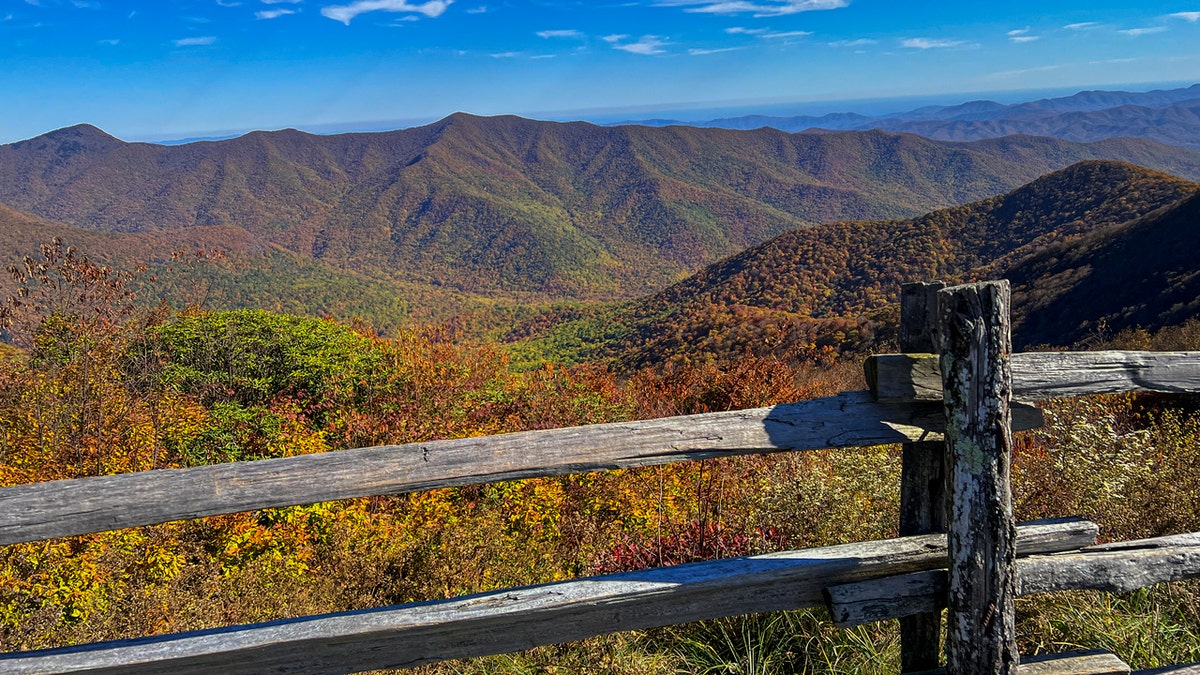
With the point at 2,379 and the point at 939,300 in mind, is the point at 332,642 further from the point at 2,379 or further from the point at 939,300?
the point at 2,379

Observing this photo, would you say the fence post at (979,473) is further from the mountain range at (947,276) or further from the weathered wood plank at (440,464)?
the mountain range at (947,276)

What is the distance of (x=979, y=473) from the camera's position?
213 centimetres

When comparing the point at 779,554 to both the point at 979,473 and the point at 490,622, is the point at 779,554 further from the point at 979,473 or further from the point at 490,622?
the point at 490,622

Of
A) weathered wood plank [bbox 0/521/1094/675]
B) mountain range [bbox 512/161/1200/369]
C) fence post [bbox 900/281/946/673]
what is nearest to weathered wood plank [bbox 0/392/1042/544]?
fence post [bbox 900/281/946/673]

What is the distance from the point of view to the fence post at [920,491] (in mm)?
2277

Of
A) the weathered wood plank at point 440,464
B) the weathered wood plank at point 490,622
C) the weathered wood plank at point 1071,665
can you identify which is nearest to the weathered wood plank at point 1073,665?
the weathered wood plank at point 1071,665

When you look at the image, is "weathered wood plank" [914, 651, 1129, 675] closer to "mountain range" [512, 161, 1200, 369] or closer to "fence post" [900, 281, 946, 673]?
"fence post" [900, 281, 946, 673]

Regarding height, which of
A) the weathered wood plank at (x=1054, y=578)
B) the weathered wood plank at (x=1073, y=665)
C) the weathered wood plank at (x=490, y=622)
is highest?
the weathered wood plank at (x=490, y=622)

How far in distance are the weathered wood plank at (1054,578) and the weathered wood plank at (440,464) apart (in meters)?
0.49

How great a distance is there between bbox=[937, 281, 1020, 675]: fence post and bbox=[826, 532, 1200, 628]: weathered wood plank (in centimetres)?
11

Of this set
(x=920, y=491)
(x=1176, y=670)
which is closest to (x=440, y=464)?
(x=920, y=491)

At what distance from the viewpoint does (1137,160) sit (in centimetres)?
19450

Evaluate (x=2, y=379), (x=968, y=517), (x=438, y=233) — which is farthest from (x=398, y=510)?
(x=438, y=233)

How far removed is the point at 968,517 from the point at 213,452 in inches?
252
